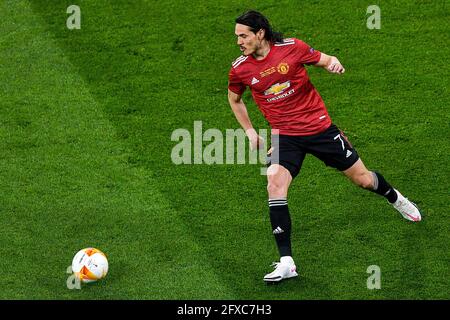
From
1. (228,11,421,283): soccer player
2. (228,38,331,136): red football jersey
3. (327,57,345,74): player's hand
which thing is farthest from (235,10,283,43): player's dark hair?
(327,57,345,74): player's hand

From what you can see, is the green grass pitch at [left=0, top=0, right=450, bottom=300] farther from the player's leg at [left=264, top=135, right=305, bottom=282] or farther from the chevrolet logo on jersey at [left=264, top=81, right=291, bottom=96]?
the chevrolet logo on jersey at [left=264, top=81, right=291, bottom=96]

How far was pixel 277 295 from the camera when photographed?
365 inches

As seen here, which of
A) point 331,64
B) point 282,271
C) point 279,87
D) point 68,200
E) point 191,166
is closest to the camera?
point 282,271

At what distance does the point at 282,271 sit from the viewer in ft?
30.6

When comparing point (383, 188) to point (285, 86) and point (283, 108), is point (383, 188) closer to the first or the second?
point (283, 108)

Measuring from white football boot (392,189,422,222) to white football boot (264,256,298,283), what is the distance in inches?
58.4

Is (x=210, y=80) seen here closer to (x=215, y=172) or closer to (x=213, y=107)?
(x=213, y=107)

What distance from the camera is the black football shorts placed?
9.68 meters

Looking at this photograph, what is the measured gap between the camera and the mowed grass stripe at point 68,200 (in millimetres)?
9508

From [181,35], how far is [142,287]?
5024mm

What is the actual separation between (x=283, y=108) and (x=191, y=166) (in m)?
2.06

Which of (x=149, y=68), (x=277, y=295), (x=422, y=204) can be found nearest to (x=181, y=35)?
(x=149, y=68)

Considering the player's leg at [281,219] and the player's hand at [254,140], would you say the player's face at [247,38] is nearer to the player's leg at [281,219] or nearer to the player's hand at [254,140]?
the player's hand at [254,140]

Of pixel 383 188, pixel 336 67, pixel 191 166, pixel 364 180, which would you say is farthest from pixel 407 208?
pixel 191 166
